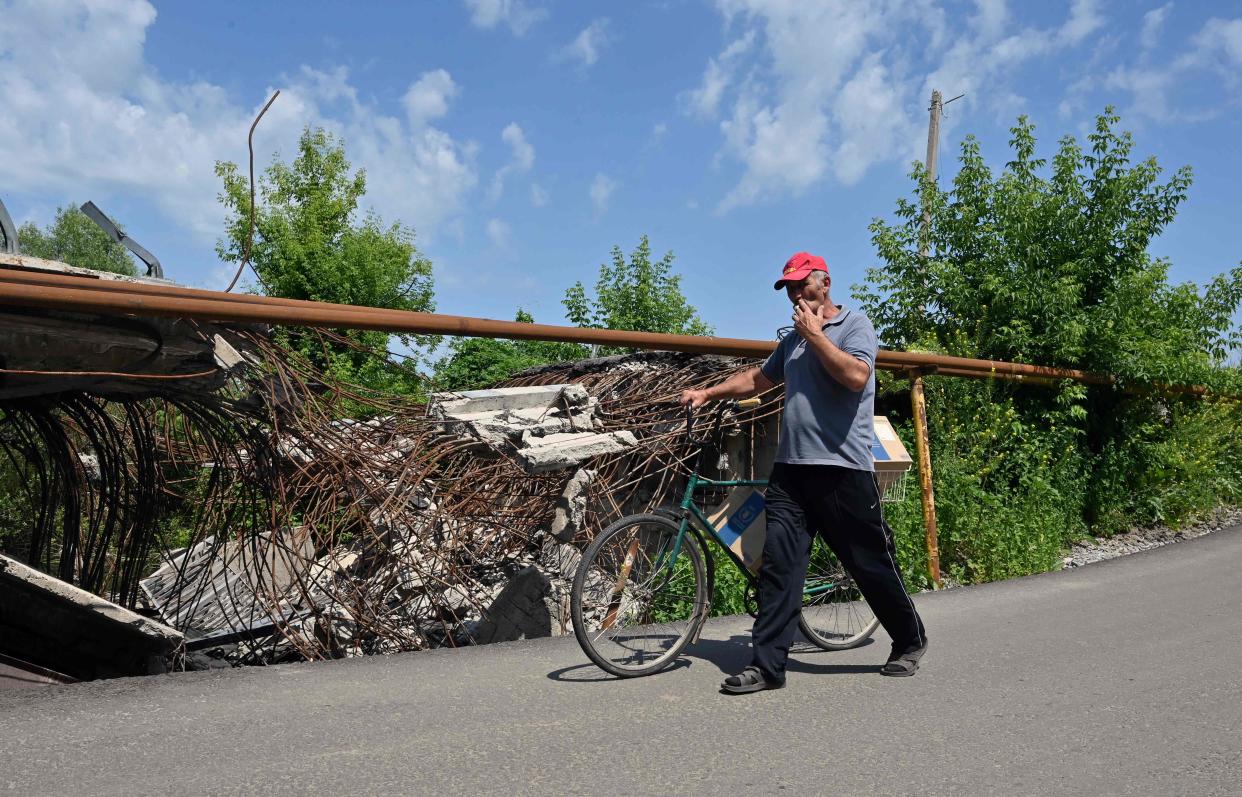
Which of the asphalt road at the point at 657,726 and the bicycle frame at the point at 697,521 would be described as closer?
the asphalt road at the point at 657,726

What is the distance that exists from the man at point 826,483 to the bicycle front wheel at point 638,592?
1.42 feet

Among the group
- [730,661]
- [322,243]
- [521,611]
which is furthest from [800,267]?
[322,243]

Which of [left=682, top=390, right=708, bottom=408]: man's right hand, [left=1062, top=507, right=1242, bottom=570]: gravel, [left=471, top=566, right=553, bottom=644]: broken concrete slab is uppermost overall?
[left=682, top=390, right=708, bottom=408]: man's right hand

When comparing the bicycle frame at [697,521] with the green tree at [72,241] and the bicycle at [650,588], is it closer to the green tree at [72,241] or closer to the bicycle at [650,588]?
the bicycle at [650,588]

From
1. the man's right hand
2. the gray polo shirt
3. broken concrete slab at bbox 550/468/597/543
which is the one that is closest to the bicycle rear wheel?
the gray polo shirt

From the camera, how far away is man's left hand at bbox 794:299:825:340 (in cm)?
427

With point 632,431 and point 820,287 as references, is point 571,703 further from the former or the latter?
point 632,431

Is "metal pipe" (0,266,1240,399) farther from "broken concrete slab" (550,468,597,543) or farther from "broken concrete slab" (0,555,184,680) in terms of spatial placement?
"broken concrete slab" (0,555,184,680)

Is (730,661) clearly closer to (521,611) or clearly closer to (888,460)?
(521,611)

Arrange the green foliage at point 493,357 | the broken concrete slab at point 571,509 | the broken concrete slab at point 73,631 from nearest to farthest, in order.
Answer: the broken concrete slab at point 73,631, the broken concrete slab at point 571,509, the green foliage at point 493,357

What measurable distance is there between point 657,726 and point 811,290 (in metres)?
2.02

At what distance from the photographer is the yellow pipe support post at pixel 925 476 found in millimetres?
7016

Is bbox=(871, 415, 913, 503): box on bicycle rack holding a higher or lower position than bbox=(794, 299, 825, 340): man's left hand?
lower

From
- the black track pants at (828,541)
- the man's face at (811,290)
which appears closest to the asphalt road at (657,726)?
the black track pants at (828,541)
